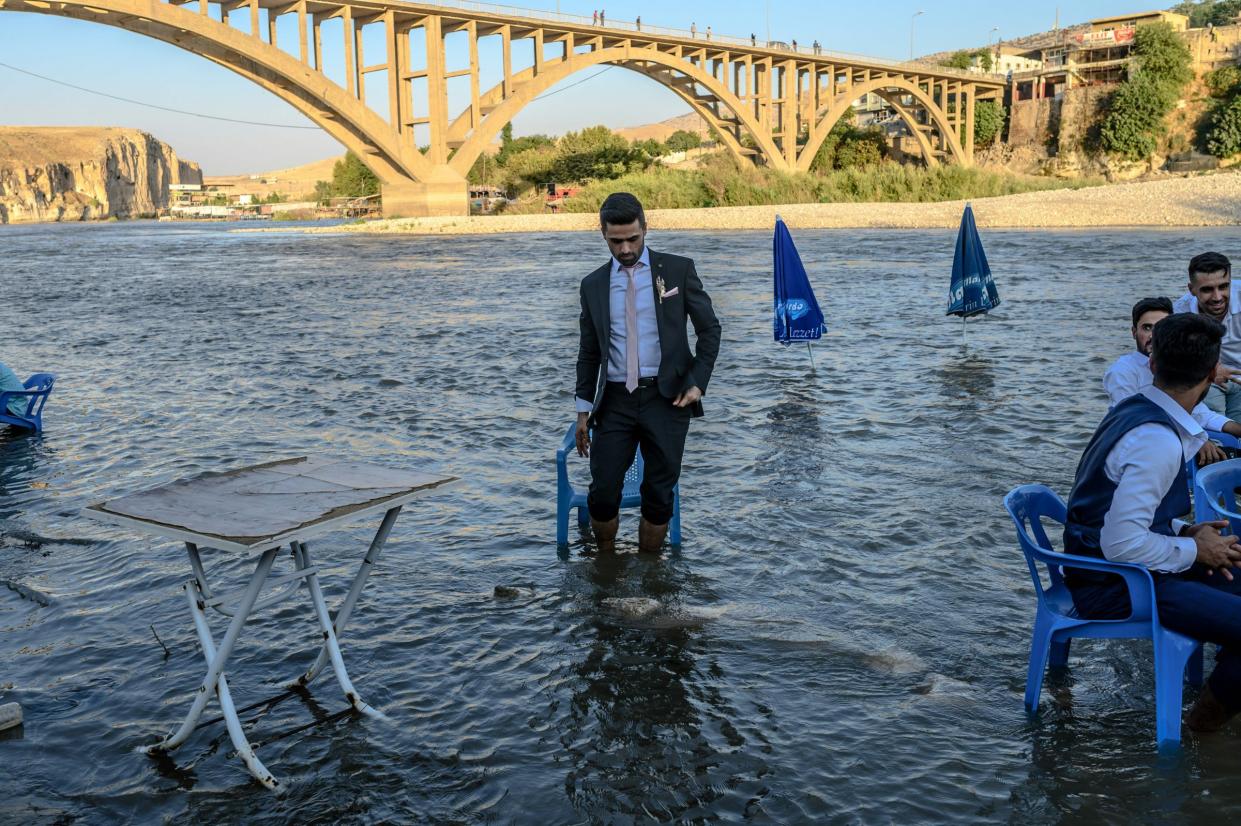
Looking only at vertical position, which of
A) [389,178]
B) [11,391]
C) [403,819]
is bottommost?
[403,819]

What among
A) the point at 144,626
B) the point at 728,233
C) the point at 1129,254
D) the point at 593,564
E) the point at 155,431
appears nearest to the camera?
the point at 144,626

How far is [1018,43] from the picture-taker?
472 feet

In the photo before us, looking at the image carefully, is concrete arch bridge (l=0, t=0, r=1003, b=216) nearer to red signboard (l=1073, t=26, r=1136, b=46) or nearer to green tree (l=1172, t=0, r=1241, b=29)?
red signboard (l=1073, t=26, r=1136, b=46)

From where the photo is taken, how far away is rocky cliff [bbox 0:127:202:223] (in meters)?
145

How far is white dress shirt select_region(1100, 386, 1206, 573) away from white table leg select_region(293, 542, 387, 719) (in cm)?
241

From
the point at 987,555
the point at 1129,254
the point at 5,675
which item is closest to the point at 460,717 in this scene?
the point at 5,675

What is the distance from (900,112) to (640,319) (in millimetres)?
82814

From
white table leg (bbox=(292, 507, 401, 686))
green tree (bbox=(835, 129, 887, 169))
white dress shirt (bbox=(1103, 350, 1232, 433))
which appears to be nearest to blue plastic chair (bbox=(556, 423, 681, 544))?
white table leg (bbox=(292, 507, 401, 686))

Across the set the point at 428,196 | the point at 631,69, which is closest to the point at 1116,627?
the point at 428,196

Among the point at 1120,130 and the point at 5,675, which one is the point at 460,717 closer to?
the point at 5,675

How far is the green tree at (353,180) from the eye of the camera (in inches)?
5005

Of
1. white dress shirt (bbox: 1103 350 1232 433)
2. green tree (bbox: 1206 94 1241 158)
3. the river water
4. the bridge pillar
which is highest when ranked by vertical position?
green tree (bbox: 1206 94 1241 158)

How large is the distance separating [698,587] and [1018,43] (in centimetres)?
15716

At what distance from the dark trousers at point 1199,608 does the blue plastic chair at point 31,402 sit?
26.1ft
